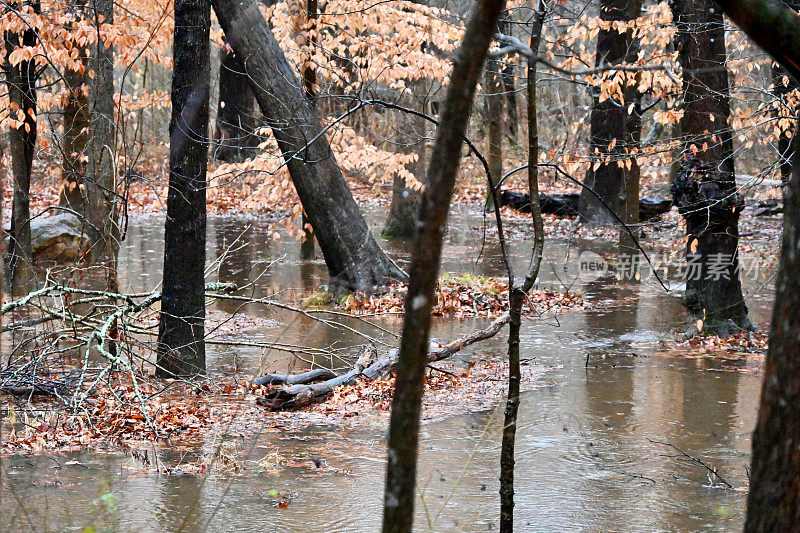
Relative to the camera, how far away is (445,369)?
30.1 feet

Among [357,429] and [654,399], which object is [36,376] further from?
[654,399]

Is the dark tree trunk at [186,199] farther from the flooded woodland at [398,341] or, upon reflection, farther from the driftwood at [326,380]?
the driftwood at [326,380]

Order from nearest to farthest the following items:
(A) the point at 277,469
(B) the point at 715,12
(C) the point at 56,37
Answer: (A) the point at 277,469 < (B) the point at 715,12 < (C) the point at 56,37

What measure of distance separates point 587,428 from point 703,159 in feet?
14.8

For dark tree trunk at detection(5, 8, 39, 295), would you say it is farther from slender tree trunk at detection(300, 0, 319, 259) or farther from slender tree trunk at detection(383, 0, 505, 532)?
slender tree trunk at detection(383, 0, 505, 532)

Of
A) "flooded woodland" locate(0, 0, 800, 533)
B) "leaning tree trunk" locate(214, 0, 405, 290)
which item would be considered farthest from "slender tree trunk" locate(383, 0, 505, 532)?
"leaning tree trunk" locate(214, 0, 405, 290)

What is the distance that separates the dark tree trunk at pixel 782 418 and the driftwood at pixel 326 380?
13.2 ft

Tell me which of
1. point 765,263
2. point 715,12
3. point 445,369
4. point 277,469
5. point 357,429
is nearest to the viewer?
point 277,469

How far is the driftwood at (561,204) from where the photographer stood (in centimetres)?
2209

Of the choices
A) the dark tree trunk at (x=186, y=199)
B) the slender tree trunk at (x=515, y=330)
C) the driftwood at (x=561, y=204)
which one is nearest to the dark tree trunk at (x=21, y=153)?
the dark tree trunk at (x=186, y=199)

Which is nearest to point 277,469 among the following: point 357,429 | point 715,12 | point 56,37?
point 357,429

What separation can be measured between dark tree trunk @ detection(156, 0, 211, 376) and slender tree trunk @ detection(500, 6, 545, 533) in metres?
3.85

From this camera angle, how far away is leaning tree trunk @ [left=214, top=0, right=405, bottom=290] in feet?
40.9

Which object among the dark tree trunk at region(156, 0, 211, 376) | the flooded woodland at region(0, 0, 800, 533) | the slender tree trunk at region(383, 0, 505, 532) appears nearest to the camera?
the slender tree trunk at region(383, 0, 505, 532)
